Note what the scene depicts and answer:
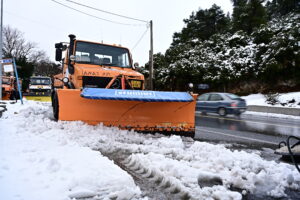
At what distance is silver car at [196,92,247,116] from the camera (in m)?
12.8

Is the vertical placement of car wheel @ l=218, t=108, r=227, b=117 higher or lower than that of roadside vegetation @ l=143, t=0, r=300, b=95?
lower

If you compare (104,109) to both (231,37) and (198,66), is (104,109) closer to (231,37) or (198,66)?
(198,66)

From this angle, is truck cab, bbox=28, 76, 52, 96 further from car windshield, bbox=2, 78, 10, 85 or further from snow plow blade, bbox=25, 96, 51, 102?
snow plow blade, bbox=25, 96, 51, 102

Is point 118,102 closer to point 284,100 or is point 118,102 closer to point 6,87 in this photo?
point 284,100

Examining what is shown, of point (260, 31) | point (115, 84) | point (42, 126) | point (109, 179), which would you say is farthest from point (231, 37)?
point (109, 179)

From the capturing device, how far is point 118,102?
5.43 meters

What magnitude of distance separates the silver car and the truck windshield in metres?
7.31

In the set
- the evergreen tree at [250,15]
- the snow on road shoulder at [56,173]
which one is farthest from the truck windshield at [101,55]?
the evergreen tree at [250,15]

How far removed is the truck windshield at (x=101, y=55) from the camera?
698 cm

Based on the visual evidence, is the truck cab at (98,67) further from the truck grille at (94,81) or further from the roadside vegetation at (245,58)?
the roadside vegetation at (245,58)

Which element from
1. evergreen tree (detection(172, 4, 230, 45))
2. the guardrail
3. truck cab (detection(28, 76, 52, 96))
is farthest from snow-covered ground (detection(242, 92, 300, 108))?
truck cab (detection(28, 76, 52, 96))

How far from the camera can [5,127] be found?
5559mm

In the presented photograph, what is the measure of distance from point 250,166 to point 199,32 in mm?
30490

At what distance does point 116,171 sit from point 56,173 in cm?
67
